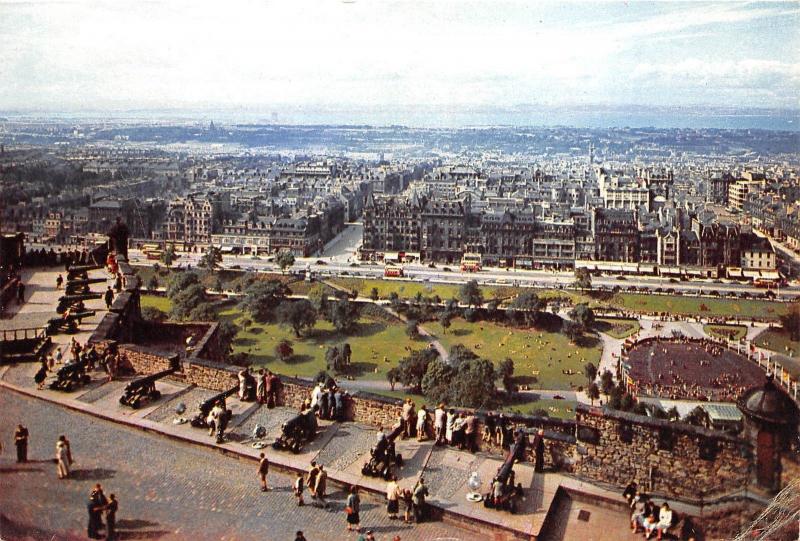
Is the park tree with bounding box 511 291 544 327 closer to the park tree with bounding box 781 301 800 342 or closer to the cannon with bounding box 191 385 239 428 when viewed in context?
the park tree with bounding box 781 301 800 342

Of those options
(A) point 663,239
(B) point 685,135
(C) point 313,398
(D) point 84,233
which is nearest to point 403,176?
(B) point 685,135

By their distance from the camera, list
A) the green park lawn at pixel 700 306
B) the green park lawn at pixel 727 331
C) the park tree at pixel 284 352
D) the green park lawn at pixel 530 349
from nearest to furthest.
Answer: the green park lawn at pixel 530 349 → the park tree at pixel 284 352 → the green park lawn at pixel 727 331 → the green park lawn at pixel 700 306

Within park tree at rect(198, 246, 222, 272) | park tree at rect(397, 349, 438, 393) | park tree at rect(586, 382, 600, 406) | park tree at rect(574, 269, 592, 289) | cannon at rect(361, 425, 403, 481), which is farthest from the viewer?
park tree at rect(198, 246, 222, 272)

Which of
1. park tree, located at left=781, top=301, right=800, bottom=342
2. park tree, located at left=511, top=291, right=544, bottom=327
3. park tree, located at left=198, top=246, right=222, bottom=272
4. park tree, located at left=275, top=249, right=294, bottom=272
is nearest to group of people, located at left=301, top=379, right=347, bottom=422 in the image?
park tree, located at left=781, top=301, right=800, bottom=342

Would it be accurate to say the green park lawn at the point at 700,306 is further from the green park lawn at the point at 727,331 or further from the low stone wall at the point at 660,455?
the low stone wall at the point at 660,455

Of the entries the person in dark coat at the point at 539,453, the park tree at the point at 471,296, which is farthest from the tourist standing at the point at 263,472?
the park tree at the point at 471,296

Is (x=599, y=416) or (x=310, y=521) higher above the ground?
(x=599, y=416)

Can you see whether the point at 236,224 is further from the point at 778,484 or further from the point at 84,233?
the point at 778,484
